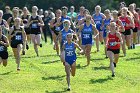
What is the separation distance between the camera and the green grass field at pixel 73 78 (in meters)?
15.8

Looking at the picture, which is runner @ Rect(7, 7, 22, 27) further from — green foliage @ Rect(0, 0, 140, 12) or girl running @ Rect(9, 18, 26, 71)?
green foliage @ Rect(0, 0, 140, 12)

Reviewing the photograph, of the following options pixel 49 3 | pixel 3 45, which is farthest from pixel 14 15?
pixel 49 3

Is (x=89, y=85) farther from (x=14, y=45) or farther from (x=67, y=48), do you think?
(x=14, y=45)

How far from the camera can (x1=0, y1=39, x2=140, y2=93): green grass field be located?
15.8 m

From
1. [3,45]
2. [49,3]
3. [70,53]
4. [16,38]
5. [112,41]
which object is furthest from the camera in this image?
[49,3]

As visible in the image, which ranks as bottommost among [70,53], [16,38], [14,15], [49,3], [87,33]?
[70,53]

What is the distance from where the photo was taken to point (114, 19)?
65.9 ft

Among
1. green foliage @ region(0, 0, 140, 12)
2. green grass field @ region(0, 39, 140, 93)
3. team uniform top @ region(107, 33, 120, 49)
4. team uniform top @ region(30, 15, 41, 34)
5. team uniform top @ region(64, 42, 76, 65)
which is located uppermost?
green foliage @ region(0, 0, 140, 12)

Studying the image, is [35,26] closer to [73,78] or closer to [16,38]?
[16,38]

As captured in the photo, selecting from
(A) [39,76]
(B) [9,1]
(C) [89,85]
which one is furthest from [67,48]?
(B) [9,1]

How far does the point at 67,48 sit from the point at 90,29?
380 centimetres

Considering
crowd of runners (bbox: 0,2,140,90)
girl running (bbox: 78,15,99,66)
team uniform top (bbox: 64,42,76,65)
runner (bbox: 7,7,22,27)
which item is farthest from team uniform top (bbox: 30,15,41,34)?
team uniform top (bbox: 64,42,76,65)

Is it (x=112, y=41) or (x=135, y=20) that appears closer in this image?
(x=112, y=41)

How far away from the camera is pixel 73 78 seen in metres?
17.5
